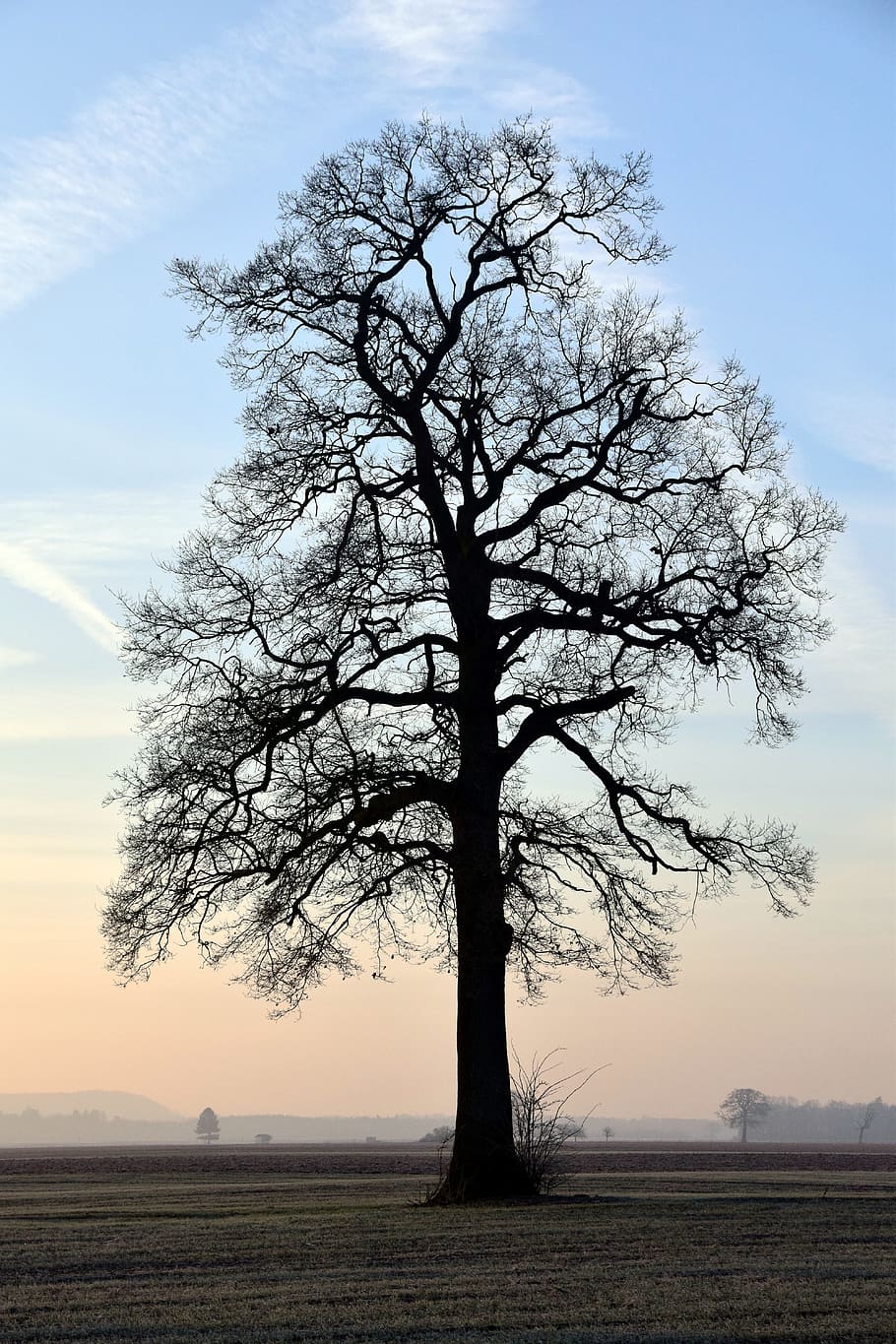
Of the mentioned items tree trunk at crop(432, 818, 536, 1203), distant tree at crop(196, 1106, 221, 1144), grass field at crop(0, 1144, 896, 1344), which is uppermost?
distant tree at crop(196, 1106, 221, 1144)

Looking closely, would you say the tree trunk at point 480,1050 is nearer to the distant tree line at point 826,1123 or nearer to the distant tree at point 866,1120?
the distant tree at point 866,1120

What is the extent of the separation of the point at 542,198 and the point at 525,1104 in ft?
41.9

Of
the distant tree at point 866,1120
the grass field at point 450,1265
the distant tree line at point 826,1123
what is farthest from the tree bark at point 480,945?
the distant tree line at point 826,1123

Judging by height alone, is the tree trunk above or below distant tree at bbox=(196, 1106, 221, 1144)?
below

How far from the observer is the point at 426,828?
18938mm

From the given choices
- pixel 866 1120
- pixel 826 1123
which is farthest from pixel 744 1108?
pixel 826 1123

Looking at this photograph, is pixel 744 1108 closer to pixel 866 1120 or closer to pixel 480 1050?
pixel 866 1120

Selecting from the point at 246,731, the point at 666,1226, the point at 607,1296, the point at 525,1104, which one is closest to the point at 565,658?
the point at 246,731

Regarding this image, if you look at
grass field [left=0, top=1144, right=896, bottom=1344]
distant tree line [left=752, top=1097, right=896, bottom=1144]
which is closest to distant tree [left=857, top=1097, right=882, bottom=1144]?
distant tree line [left=752, top=1097, right=896, bottom=1144]

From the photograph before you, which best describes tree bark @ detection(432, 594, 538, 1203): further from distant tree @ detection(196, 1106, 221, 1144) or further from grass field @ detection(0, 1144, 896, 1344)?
distant tree @ detection(196, 1106, 221, 1144)

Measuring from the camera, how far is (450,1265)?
35.5 feet

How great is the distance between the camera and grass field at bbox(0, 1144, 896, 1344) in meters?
8.41

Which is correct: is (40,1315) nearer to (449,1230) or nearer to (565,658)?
(449,1230)

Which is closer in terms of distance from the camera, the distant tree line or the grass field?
the grass field
